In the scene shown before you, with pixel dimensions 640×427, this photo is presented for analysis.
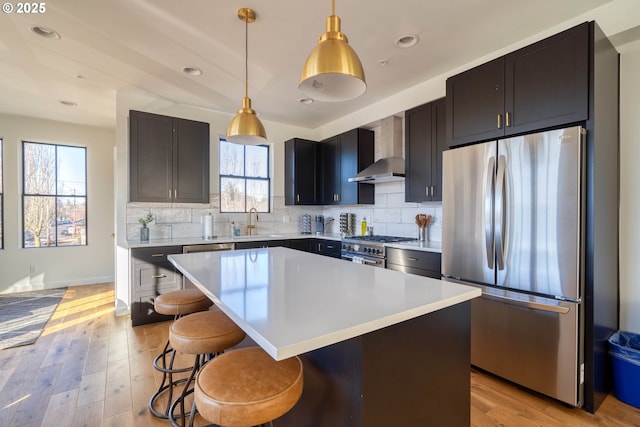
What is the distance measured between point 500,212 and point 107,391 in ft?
10.1

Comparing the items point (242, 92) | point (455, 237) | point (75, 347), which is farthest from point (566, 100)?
point (75, 347)

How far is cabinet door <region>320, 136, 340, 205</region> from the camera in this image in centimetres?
458

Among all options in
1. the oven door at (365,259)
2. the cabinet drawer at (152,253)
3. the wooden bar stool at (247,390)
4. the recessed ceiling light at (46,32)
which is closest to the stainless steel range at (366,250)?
the oven door at (365,259)

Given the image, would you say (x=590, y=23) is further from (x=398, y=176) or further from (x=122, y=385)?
(x=122, y=385)

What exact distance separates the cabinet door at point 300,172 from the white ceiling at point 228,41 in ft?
3.41

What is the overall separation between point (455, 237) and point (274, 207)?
124 inches

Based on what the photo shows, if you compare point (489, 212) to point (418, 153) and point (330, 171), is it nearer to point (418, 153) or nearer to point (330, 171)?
point (418, 153)

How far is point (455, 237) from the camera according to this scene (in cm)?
249

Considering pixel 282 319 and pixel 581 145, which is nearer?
pixel 282 319

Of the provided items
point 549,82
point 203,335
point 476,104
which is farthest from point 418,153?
point 203,335

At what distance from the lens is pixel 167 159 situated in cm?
379

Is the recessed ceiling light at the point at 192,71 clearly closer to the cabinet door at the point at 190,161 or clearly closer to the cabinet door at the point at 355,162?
the cabinet door at the point at 190,161

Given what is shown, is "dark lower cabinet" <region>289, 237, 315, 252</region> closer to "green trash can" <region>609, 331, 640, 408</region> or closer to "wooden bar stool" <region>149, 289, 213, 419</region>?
"wooden bar stool" <region>149, 289, 213, 419</region>

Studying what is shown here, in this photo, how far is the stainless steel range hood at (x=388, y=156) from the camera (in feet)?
11.8
